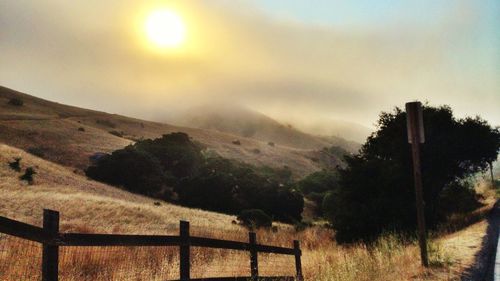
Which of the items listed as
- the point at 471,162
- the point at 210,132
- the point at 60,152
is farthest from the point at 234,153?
the point at 471,162

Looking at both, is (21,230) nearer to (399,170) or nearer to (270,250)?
(270,250)

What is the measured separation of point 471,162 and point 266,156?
73.8m

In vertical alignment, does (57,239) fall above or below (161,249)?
above

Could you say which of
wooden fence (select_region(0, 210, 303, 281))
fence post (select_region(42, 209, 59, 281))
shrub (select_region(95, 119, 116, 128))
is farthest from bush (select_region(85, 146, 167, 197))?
fence post (select_region(42, 209, 59, 281))

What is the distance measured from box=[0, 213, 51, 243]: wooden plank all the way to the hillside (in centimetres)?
5543

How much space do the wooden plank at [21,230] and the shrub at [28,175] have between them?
3984 centimetres

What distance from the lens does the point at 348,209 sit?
85.8 feet

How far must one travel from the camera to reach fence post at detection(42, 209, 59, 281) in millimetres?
5500

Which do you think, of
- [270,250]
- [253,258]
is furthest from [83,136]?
[253,258]

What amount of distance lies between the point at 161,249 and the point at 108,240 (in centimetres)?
882

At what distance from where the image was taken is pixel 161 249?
48.7 feet

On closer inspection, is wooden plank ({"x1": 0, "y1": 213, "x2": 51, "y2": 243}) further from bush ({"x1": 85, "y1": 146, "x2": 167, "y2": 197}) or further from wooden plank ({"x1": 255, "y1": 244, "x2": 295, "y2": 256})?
bush ({"x1": 85, "y1": 146, "x2": 167, "y2": 197})

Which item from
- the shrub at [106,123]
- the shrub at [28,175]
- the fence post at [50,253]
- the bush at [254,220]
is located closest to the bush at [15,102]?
the shrub at [106,123]

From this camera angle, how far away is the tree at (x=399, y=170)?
2514 cm
